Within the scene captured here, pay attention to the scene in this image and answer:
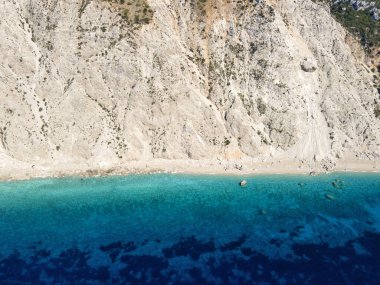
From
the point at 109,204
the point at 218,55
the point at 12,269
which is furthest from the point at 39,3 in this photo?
the point at 12,269

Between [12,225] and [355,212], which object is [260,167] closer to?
[355,212]

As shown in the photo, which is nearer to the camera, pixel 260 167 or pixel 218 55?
pixel 260 167

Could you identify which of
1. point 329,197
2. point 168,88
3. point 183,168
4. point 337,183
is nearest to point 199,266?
point 329,197

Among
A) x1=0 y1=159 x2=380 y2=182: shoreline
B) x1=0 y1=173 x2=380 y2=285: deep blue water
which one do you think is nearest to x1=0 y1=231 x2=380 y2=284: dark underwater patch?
x1=0 y1=173 x2=380 y2=285: deep blue water

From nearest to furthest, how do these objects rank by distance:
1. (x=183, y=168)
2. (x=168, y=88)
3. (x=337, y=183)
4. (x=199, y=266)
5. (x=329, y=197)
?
(x=199, y=266), (x=329, y=197), (x=337, y=183), (x=183, y=168), (x=168, y=88)

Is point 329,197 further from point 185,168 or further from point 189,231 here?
point 189,231
